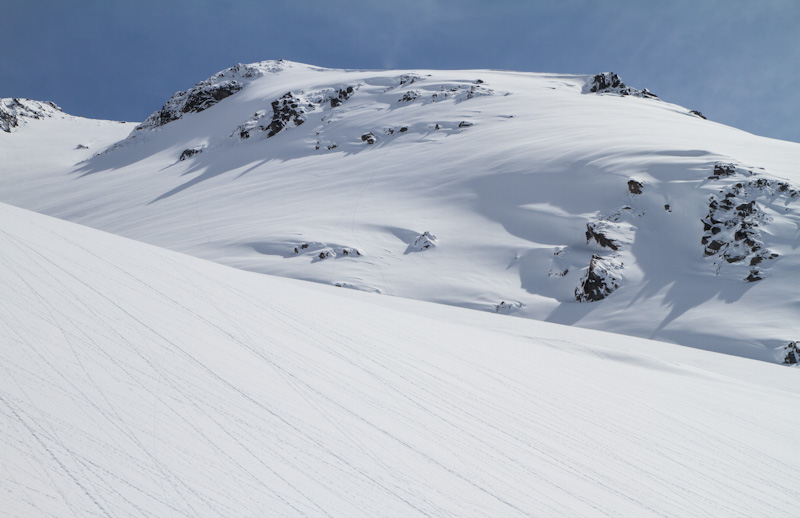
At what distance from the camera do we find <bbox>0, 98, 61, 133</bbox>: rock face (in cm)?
4827

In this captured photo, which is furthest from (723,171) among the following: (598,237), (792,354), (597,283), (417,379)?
(417,379)

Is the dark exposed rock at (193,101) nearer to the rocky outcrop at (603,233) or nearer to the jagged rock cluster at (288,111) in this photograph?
the jagged rock cluster at (288,111)

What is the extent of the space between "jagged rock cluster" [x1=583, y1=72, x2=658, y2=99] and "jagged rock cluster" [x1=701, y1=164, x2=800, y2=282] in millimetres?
25540

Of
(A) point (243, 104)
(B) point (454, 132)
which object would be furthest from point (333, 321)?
(A) point (243, 104)

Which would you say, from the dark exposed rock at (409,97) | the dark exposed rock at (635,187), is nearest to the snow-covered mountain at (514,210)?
the dark exposed rock at (635,187)

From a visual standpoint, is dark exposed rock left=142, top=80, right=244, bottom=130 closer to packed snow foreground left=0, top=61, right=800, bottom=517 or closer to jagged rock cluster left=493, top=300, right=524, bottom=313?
packed snow foreground left=0, top=61, right=800, bottom=517

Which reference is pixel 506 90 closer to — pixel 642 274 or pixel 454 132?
pixel 454 132

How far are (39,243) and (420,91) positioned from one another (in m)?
33.6

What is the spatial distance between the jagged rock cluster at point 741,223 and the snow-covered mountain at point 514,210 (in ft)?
0.14

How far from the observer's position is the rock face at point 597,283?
10602 mm

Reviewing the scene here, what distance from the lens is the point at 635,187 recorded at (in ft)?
42.9

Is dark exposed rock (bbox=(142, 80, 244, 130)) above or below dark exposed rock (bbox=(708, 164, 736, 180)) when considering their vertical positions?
above

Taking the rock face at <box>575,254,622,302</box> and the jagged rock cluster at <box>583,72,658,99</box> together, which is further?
the jagged rock cluster at <box>583,72,658,99</box>

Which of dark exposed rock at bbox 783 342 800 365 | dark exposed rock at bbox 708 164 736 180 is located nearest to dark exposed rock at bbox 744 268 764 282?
dark exposed rock at bbox 783 342 800 365
